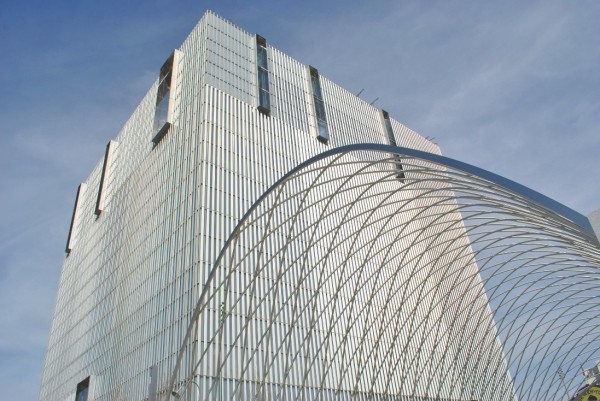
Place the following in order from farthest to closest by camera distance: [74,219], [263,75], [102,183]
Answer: [74,219] → [102,183] → [263,75]

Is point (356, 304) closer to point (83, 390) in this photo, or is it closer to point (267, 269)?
point (267, 269)

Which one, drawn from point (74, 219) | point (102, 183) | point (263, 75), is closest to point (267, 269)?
point (263, 75)

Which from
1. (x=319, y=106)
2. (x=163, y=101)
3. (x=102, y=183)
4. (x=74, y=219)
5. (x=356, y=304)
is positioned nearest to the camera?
(x=356, y=304)

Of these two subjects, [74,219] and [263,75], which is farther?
[74,219]

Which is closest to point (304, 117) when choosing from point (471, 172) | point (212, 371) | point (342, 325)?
point (342, 325)

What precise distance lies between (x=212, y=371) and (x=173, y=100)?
39.7 m

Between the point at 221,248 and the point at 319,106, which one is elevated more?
the point at 319,106

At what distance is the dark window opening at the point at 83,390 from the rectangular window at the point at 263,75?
40.4 m

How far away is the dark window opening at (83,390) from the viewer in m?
62.9

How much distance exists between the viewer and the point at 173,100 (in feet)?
227

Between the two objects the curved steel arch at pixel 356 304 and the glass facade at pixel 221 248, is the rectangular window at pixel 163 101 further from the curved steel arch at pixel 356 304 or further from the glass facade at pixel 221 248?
the curved steel arch at pixel 356 304

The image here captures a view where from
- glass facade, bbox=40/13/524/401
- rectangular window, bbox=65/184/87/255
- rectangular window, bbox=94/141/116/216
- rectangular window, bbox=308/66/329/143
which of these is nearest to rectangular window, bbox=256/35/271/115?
glass facade, bbox=40/13/524/401

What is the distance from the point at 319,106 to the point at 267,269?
32.8 metres

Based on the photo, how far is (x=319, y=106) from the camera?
77.1 m
